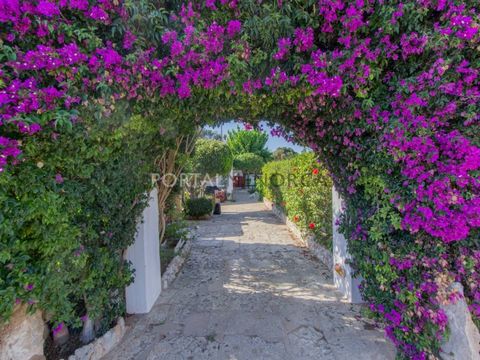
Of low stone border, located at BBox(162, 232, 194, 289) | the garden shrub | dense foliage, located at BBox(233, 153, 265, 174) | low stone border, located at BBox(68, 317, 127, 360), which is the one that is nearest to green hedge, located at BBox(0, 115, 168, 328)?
low stone border, located at BBox(68, 317, 127, 360)

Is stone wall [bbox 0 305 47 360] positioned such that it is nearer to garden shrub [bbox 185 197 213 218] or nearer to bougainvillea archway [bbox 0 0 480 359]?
bougainvillea archway [bbox 0 0 480 359]

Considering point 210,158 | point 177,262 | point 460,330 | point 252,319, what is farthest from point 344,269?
point 210,158

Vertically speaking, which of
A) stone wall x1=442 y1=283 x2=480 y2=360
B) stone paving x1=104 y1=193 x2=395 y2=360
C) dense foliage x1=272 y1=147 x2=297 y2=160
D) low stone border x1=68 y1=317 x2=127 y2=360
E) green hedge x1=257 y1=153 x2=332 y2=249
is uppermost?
dense foliage x1=272 y1=147 x2=297 y2=160

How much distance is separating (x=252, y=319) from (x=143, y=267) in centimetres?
181

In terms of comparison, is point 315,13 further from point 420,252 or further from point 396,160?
point 420,252

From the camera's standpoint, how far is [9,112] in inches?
77.3

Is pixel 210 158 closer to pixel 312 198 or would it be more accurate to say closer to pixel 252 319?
pixel 312 198

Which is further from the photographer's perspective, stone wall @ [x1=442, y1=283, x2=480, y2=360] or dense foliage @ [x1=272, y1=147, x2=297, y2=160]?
dense foliage @ [x1=272, y1=147, x2=297, y2=160]

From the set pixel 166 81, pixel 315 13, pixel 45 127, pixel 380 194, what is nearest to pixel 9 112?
pixel 45 127

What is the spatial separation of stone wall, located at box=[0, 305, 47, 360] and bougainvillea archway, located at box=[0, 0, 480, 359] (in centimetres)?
151

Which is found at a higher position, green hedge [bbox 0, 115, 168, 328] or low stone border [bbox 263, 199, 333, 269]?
green hedge [bbox 0, 115, 168, 328]

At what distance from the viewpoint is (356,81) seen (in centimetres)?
259

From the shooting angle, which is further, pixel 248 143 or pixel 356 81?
pixel 248 143

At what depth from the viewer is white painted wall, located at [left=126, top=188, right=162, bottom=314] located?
3.78 meters
